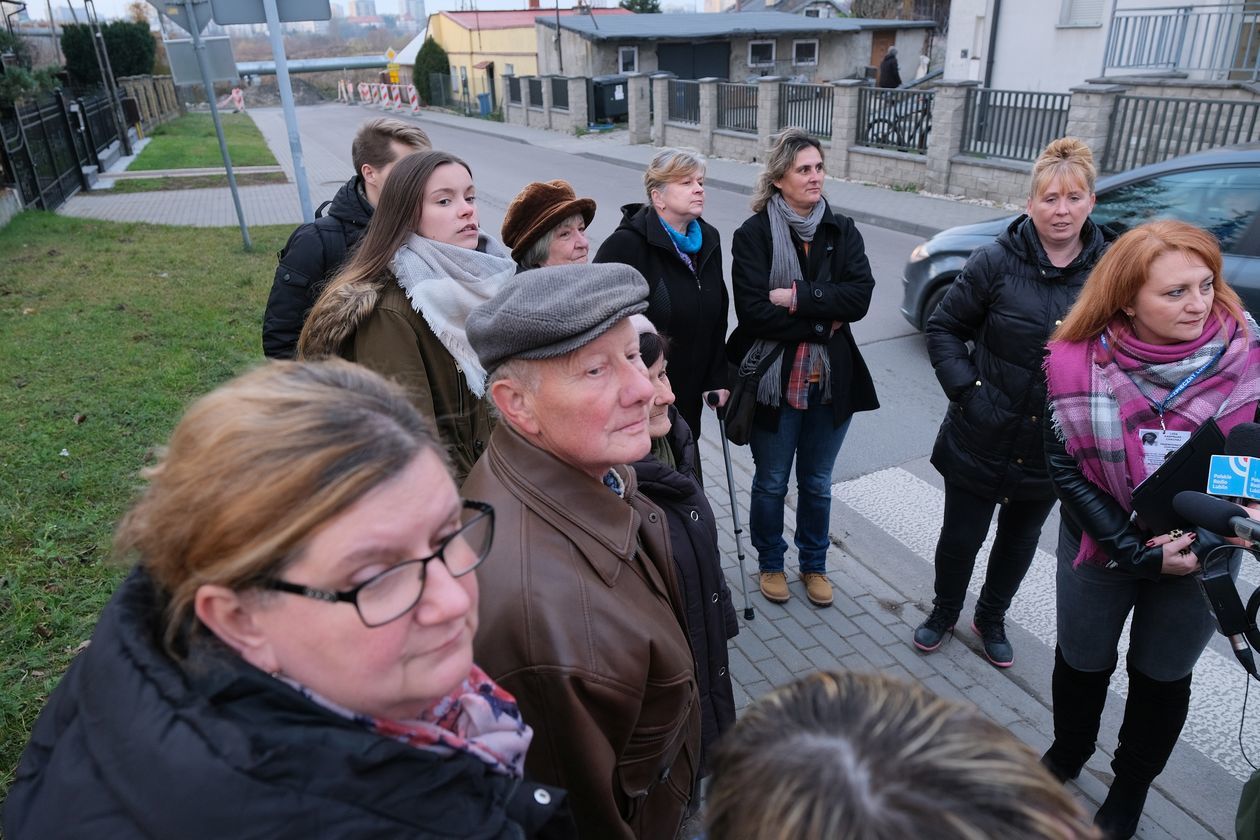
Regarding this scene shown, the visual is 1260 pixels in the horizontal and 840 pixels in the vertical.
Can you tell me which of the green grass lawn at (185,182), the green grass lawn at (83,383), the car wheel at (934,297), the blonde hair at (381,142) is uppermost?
the blonde hair at (381,142)

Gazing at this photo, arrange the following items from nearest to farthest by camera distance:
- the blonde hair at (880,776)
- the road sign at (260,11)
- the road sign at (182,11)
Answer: the blonde hair at (880,776), the road sign at (260,11), the road sign at (182,11)

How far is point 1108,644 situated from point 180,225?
14157mm

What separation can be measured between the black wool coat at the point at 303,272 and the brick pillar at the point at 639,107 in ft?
69.3

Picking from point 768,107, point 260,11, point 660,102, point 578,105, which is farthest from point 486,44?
point 260,11

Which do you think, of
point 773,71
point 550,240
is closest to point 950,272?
point 550,240

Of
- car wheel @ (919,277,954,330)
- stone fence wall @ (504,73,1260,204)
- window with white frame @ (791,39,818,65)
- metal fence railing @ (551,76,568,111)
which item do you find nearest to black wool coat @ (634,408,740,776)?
car wheel @ (919,277,954,330)

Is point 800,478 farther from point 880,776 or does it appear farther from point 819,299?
point 880,776

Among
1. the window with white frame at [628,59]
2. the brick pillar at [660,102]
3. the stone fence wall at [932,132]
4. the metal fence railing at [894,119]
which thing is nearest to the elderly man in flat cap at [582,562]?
the stone fence wall at [932,132]

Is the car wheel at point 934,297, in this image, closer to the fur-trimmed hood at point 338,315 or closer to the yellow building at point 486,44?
the fur-trimmed hood at point 338,315

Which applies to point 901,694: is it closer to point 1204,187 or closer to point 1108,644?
point 1108,644

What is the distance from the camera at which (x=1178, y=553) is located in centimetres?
230

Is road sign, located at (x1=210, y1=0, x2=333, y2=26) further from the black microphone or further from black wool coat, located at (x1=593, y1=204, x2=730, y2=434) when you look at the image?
the black microphone

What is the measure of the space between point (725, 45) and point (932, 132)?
842 inches

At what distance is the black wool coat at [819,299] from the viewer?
3.60m
